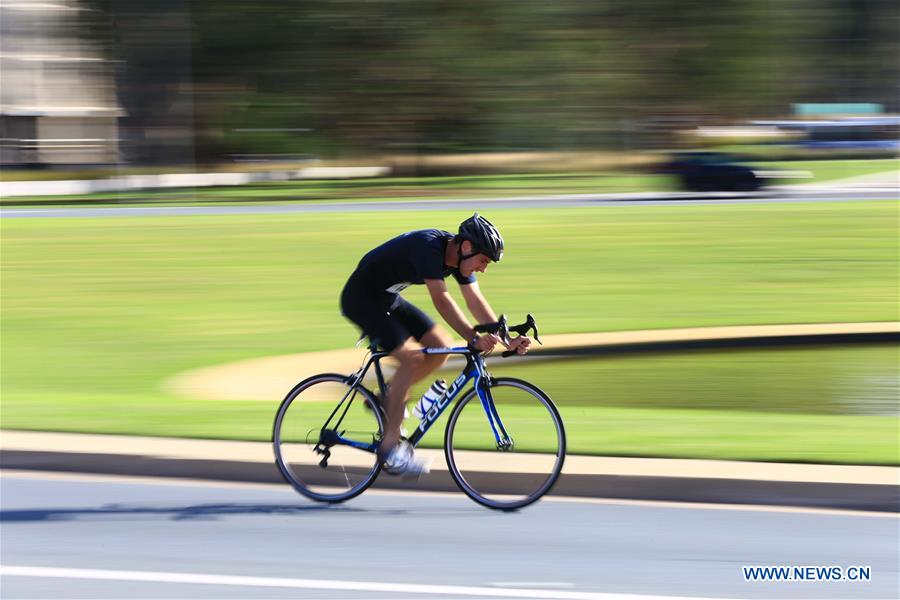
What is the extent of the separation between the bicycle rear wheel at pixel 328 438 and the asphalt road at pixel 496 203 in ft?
75.2

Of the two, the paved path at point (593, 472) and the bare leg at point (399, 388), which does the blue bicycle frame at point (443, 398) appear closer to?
the bare leg at point (399, 388)

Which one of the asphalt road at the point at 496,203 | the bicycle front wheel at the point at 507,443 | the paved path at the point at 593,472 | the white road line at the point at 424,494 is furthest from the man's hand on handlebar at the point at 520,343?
the asphalt road at the point at 496,203

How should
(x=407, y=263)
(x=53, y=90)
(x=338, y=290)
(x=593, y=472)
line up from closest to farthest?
(x=407, y=263)
(x=593, y=472)
(x=338, y=290)
(x=53, y=90)

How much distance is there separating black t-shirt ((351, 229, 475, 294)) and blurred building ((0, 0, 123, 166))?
166ft

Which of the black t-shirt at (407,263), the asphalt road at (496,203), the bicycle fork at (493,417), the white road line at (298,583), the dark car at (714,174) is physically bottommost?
the asphalt road at (496,203)

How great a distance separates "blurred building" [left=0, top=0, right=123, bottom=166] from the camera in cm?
5669

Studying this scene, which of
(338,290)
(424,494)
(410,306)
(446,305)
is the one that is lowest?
(338,290)

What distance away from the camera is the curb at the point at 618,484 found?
22.0 ft

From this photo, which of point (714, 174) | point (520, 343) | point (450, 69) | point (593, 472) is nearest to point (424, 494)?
point (593, 472)

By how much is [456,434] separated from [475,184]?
36252 mm

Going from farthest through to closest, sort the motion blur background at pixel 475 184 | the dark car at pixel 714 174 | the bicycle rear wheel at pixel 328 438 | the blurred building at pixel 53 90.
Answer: the blurred building at pixel 53 90 → the dark car at pixel 714 174 → the motion blur background at pixel 475 184 → the bicycle rear wheel at pixel 328 438

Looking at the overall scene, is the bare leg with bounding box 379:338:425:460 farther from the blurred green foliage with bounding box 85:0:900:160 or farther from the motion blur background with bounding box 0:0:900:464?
the blurred green foliage with bounding box 85:0:900:160

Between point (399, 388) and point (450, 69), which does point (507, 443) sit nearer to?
point (399, 388)

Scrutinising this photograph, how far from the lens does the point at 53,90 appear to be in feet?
220
